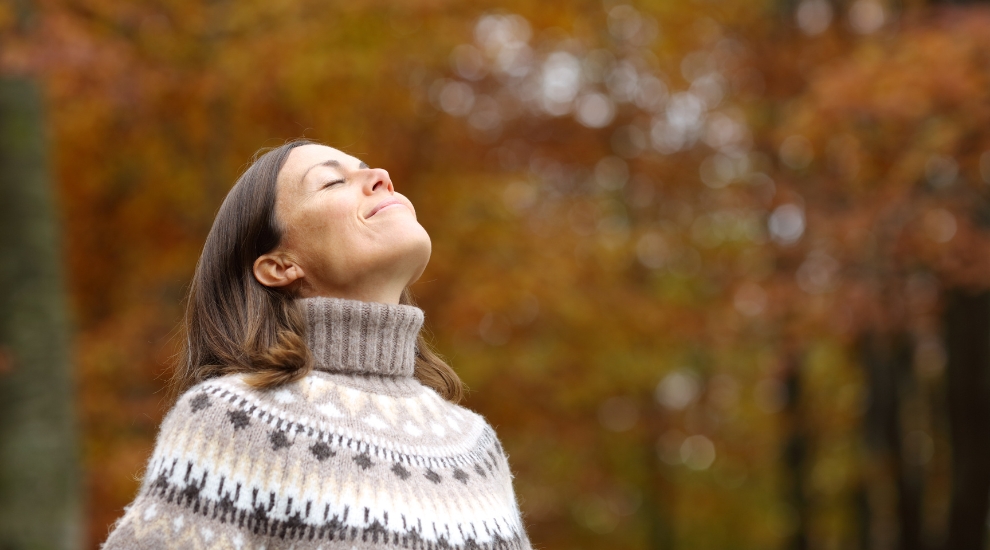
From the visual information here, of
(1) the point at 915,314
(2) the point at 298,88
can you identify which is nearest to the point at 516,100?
(2) the point at 298,88

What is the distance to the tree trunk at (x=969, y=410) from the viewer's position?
7.54 m

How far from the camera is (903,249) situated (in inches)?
257

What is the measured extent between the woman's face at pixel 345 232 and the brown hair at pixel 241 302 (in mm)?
38

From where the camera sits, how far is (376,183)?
1937mm

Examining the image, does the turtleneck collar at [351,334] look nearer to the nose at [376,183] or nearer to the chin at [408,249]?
the chin at [408,249]

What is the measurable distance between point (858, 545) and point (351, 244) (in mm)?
9764

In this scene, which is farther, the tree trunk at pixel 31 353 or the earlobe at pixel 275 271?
the tree trunk at pixel 31 353

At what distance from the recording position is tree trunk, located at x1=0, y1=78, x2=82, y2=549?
4.93 m

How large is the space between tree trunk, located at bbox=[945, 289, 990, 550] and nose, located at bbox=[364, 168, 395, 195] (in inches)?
A: 263

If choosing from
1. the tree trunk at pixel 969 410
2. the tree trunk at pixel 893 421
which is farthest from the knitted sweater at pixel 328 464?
the tree trunk at pixel 893 421

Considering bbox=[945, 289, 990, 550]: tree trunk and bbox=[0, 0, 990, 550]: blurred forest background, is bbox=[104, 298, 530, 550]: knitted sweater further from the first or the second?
bbox=[945, 289, 990, 550]: tree trunk

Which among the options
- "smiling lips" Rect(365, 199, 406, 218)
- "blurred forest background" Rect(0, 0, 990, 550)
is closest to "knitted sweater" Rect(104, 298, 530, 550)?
"smiling lips" Rect(365, 199, 406, 218)

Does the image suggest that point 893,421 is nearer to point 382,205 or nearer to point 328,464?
point 382,205

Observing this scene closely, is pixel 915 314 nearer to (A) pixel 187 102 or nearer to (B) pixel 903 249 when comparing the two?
(B) pixel 903 249
